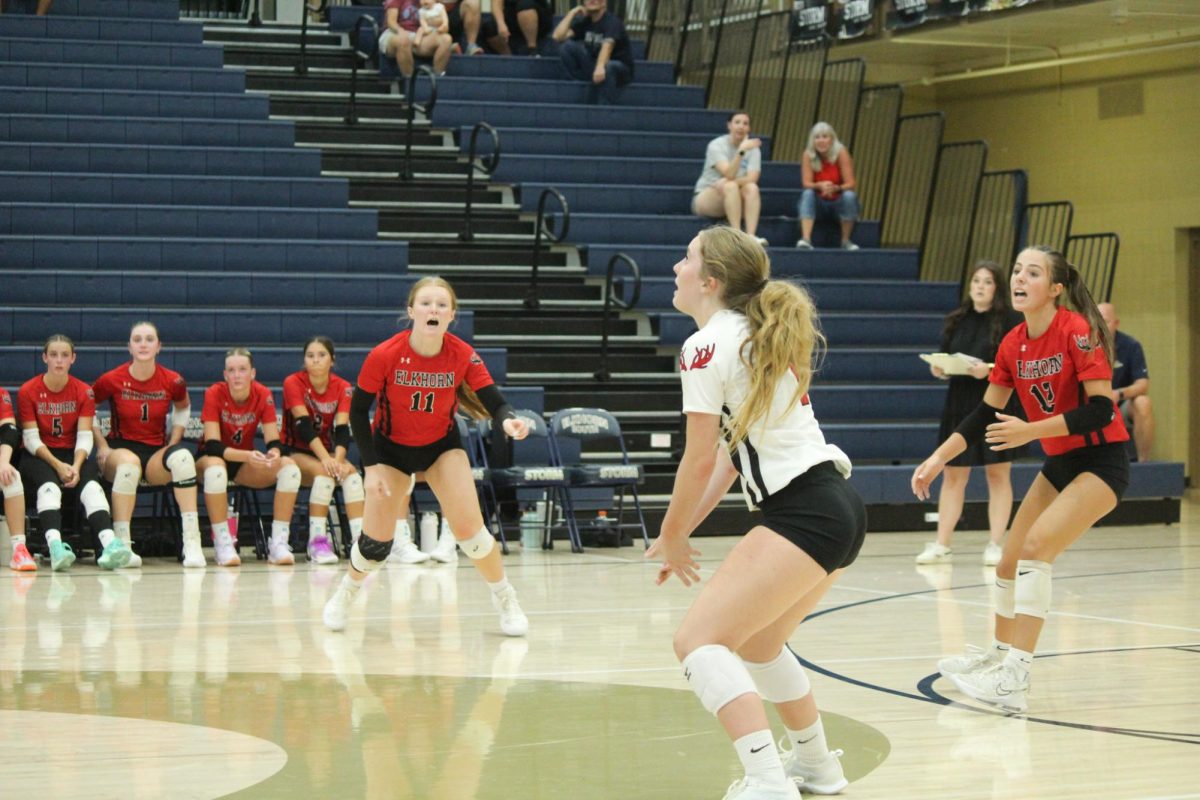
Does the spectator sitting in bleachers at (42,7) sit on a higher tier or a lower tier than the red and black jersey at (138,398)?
higher

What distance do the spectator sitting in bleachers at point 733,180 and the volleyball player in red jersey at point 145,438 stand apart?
18.5 ft

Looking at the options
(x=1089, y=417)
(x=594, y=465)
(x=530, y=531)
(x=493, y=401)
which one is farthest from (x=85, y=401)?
(x=1089, y=417)

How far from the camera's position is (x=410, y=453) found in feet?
24.0

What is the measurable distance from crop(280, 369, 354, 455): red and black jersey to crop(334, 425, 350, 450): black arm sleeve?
118 millimetres

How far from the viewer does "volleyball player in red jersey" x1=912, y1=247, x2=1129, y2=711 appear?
555 cm

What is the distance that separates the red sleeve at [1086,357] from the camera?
18.6ft

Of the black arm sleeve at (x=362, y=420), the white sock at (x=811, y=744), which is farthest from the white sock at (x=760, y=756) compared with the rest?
the black arm sleeve at (x=362, y=420)

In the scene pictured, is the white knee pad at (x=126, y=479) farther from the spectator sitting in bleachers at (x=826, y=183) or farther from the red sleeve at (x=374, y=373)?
the spectator sitting in bleachers at (x=826, y=183)

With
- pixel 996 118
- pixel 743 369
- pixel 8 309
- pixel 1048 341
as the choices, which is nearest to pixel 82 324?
pixel 8 309

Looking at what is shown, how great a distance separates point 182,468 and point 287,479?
2.25ft

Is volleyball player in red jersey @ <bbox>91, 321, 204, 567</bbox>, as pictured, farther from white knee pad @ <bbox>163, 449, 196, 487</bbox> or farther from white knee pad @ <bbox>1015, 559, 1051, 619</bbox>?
white knee pad @ <bbox>1015, 559, 1051, 619</bbox>

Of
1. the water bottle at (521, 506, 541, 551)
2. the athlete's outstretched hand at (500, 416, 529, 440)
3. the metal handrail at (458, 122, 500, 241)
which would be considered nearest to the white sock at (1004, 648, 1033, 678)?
the athlete's outstretched hand at (500, 416, 529, 440)

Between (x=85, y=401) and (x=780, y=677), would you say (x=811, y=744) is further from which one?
(x=85, y=401)

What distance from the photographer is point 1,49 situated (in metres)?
14.9
